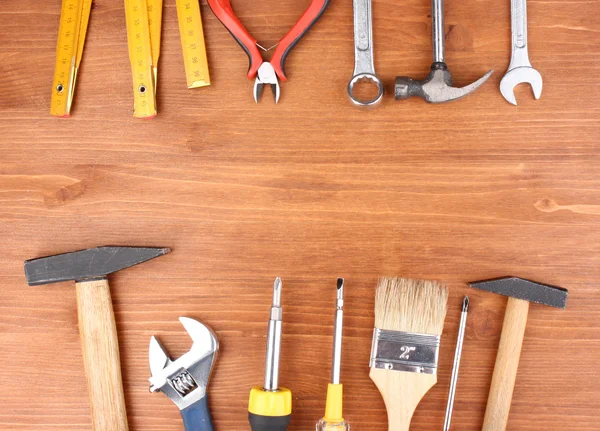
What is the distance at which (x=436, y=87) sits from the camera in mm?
1130

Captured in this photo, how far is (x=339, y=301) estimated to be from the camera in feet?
3.64

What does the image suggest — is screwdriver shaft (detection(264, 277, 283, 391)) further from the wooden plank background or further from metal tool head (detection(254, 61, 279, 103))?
metal tool head (detection(254, 61, 279, 103))

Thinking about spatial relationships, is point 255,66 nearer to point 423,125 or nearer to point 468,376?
point 423,125

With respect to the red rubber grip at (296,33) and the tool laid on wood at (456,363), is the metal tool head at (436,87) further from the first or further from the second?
the tool laid on wood at (456,363)

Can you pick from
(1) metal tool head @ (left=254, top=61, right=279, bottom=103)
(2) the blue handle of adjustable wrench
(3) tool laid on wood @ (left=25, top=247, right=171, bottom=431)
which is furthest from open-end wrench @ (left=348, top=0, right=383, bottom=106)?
(2) the blue handle of adjustable wrench

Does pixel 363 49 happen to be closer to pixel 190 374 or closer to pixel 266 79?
pixel 266 79

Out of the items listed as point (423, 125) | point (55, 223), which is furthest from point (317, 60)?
point (55, 223)

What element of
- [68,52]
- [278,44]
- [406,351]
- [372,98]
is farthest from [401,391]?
[68,52]

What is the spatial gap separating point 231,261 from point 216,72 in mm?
357

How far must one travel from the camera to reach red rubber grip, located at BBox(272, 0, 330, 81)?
115 cm

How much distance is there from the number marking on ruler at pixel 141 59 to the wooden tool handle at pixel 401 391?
638mm

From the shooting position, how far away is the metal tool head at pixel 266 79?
1158 mm

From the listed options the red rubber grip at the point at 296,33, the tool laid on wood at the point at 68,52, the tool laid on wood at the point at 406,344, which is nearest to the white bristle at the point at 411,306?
the tool laid on wood at the point at 406,344

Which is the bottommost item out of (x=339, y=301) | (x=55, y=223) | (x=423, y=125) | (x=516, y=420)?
(x=516, y=420)
